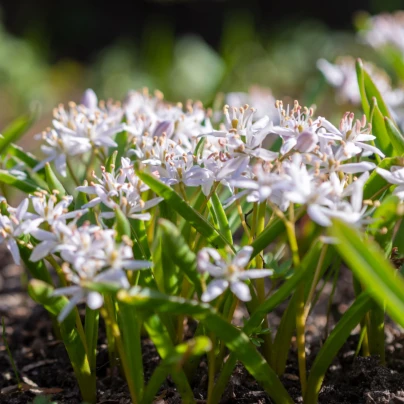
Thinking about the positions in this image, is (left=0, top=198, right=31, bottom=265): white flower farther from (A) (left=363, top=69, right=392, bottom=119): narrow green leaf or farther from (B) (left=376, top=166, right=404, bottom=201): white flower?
(A) (left=363, top=69, right=392, bottom=119): narrow green leaf

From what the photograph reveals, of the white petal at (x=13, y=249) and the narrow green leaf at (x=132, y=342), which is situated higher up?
the white petal at (x=13, y=249)

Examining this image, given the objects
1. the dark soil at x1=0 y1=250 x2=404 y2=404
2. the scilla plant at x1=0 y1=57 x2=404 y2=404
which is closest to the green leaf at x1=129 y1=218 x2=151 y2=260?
the scilla plant at x1=0 y1=57 x2=404 y2=404

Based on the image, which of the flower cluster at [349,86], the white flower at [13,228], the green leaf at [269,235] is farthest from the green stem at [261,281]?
the flower cluster at [349,86]

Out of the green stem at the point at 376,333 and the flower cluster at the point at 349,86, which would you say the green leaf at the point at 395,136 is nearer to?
the green stem at the point at 376,333

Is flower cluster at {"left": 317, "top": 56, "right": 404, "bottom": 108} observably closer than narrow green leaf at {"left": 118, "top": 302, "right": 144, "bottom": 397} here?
No

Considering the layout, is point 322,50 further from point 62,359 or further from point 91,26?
point 62,359

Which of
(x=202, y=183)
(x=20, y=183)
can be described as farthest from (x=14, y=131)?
(x=202, y=183)

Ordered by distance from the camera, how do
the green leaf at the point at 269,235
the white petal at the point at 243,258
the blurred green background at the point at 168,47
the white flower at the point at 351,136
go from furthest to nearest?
the blurred green background at the point at 168,47, the white flower at the point at 351,136, the green leaf at the point at 269,235, the white petal at the point at 243,258

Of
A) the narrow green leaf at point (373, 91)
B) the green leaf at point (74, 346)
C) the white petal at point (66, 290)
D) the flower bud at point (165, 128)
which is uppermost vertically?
the narrow green leaf at point (373, 91)
